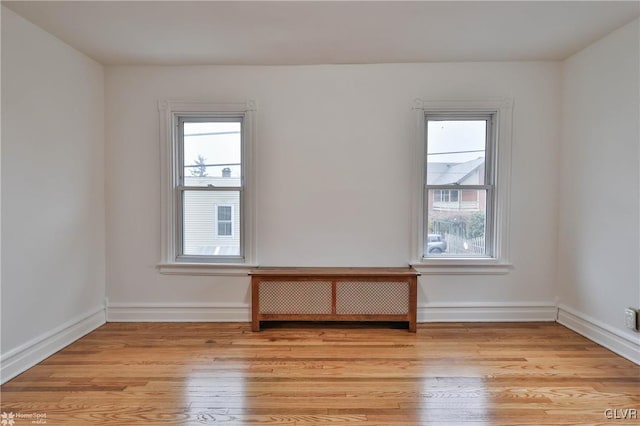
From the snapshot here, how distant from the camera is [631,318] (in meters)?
2.41

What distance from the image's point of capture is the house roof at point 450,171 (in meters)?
3.20

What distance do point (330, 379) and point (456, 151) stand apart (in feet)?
7.55

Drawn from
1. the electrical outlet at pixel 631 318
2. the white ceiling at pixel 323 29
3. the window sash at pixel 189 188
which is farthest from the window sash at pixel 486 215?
the window sash at pixel 189 188

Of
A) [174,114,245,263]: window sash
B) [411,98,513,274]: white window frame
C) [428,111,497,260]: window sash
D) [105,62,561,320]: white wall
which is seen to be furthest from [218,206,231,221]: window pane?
[428,111,497,260]: window sash

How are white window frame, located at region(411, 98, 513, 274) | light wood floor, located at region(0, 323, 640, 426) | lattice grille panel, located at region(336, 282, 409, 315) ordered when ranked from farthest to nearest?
white window frame, located at region(411, 98, 513, 274) → lattice grille panel, located at region(336, 282, 409, 315) → light wood floor, located at region(0, 323, 640, 426)

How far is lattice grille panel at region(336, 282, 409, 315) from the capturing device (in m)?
2.98

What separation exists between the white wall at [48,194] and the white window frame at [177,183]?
0.56m

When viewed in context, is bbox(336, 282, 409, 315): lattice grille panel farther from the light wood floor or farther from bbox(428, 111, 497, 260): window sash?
bbox(428, 111, 497, 260): window sash

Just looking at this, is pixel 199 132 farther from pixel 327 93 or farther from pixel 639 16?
pixel 639 16

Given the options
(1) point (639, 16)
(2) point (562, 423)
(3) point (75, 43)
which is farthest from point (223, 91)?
(2) point (562, 423)

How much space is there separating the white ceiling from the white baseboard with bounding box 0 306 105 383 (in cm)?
222

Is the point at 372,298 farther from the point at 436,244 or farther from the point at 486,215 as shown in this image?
the point at 486,215

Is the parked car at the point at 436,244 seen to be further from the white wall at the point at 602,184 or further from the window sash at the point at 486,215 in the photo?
the white wall at the point at 602,184

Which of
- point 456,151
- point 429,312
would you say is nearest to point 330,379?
point 429,312
